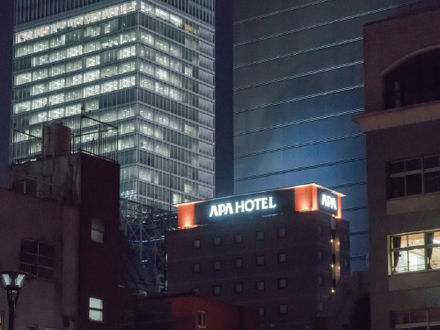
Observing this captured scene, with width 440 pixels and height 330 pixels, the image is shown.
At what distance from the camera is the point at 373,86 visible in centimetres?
6981

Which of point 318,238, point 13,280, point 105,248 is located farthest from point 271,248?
point 13,280

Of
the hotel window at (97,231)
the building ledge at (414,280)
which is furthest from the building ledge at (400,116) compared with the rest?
the hotel window at (97,231)

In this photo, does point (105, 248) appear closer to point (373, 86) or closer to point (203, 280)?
point (373, 86)

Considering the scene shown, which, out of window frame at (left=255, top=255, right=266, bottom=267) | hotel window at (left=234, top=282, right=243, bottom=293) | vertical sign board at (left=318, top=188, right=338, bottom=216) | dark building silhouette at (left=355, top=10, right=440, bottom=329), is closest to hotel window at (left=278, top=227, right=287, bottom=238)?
window frame at (left=255, top=255, right=266, bottom=267)

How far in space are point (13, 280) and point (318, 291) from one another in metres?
136

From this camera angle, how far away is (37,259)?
78188mm

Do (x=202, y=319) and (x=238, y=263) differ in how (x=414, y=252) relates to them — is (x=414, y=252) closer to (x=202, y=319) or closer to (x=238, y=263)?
(x=202, y=319)

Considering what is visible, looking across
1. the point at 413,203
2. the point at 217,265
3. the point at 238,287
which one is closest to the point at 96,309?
the point at 413,203

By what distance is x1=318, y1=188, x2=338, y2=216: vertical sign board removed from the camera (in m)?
196

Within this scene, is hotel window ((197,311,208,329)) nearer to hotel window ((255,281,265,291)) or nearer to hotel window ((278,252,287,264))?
hotel window ((278,252,287,264))

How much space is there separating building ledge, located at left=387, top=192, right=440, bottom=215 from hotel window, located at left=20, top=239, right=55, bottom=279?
78.9 feet

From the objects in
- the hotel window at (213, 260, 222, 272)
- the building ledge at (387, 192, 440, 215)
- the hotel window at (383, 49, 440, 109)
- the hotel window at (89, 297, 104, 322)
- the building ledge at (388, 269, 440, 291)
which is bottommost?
the hotel window at (89, 297, 104, 322)

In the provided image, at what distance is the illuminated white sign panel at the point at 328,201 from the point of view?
196500mm

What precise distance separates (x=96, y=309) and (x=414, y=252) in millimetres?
25049
